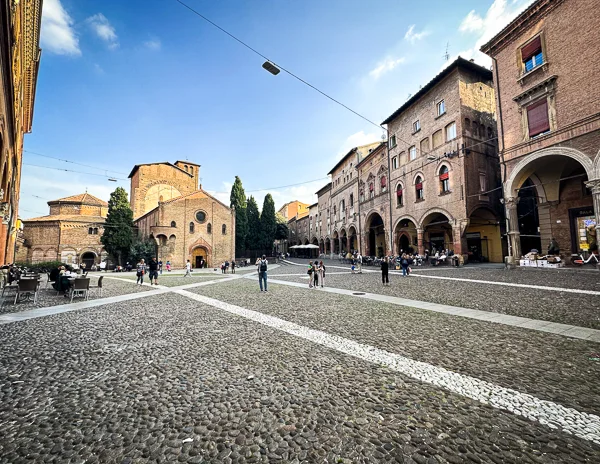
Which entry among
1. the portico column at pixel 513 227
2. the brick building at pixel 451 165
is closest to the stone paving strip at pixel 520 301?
the portico column at pixel 513 227

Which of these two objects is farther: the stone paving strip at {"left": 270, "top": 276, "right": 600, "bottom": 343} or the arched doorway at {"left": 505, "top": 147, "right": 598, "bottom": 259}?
the arched doorway at {"left": 505, "top": 147, "right": 598, "bottom": 259}

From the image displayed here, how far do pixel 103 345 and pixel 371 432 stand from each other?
491 centimetres

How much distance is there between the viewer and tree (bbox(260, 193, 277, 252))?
155ft

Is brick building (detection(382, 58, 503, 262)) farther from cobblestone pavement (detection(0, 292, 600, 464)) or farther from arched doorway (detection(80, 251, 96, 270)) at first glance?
arched doorway (detection(80, 251, 96, 270))

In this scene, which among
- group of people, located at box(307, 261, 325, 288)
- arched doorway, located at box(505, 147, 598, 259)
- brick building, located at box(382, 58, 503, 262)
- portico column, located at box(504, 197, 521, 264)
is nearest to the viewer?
group of people, located at box(307, 261, 325, 288)

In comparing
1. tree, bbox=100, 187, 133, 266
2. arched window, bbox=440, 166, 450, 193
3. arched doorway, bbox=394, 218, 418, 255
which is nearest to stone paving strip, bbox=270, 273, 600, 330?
arched window, bbox=440, 166, 450, 193

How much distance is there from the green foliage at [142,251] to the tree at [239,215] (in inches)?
505

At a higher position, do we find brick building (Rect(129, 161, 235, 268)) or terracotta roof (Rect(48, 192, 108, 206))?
terracotta roof (Rect(48, 192, 108, 206))

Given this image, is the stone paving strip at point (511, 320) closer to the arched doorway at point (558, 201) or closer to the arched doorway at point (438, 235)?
the arched doorway at point (558, 201)

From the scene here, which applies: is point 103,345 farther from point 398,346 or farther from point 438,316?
point 438,316

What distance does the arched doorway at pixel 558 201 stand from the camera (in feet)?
53.3

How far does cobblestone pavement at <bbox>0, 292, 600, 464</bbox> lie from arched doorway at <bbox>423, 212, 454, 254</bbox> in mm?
25171

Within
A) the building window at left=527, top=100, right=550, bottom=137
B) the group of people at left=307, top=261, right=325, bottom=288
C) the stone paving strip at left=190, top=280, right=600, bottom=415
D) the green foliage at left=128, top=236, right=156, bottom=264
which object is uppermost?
the building window at left=527, top=100, right=550, bottom=137

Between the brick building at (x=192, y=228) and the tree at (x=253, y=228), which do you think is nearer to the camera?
the brick building at (x=192, y=228)
